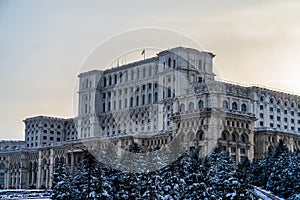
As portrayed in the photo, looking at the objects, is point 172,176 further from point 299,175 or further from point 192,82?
point 192,82

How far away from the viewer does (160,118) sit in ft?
379

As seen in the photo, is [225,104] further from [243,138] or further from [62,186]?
[62,186]

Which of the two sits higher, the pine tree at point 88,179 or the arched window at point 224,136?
the arched window at point 224,136

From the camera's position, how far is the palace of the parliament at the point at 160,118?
9475cm

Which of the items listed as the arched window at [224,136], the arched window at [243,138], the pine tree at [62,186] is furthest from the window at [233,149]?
the pine tree at [62,186]

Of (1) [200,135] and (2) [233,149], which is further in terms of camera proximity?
(2) [233,149]

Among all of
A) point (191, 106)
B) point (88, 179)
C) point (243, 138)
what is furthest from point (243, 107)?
point (88, 179)

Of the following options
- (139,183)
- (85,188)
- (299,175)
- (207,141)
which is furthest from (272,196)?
(207,141)

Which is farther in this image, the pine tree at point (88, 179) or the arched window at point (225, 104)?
the arched window at point (225, 104)

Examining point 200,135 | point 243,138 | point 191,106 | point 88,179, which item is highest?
point 191,106

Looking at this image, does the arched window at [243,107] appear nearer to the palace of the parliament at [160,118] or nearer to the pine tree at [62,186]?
the palace of the parliament at [160,118]

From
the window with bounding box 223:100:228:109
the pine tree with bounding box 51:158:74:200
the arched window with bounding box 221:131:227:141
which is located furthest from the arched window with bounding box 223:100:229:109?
the pine tree with bounding box 51:158:74:200

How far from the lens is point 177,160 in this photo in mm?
52875

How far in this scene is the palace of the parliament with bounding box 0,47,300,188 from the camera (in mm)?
94750
